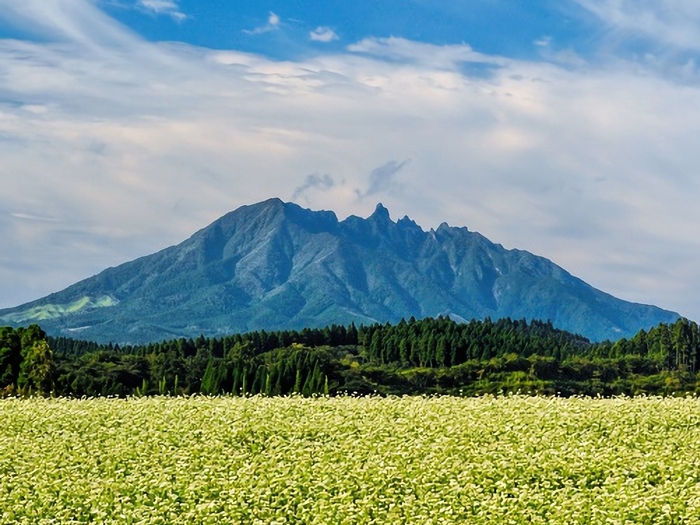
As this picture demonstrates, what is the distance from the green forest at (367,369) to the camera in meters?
94.4

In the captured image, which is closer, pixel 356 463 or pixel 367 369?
pixel 356 463

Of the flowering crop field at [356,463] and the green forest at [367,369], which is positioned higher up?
the green forest at [367,369]

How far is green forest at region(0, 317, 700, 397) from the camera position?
310ft

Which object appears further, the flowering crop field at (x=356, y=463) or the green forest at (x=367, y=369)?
the green forest at (x=367, y=369)

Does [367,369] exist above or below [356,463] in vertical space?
above

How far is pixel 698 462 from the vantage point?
30422 millimetres

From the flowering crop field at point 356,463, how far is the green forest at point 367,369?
2919 cm

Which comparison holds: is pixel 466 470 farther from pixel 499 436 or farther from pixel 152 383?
pixel 152 383

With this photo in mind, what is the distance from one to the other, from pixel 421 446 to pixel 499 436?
368cm

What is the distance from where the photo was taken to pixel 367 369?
142375 millimetres

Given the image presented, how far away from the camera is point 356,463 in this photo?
30844 mm

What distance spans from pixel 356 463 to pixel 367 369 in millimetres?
111949

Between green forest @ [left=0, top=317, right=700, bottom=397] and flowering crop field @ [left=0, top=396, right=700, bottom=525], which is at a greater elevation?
green forest @ [left=0, top=317, right=700, bottom=397]

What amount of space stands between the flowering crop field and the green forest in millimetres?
29191
